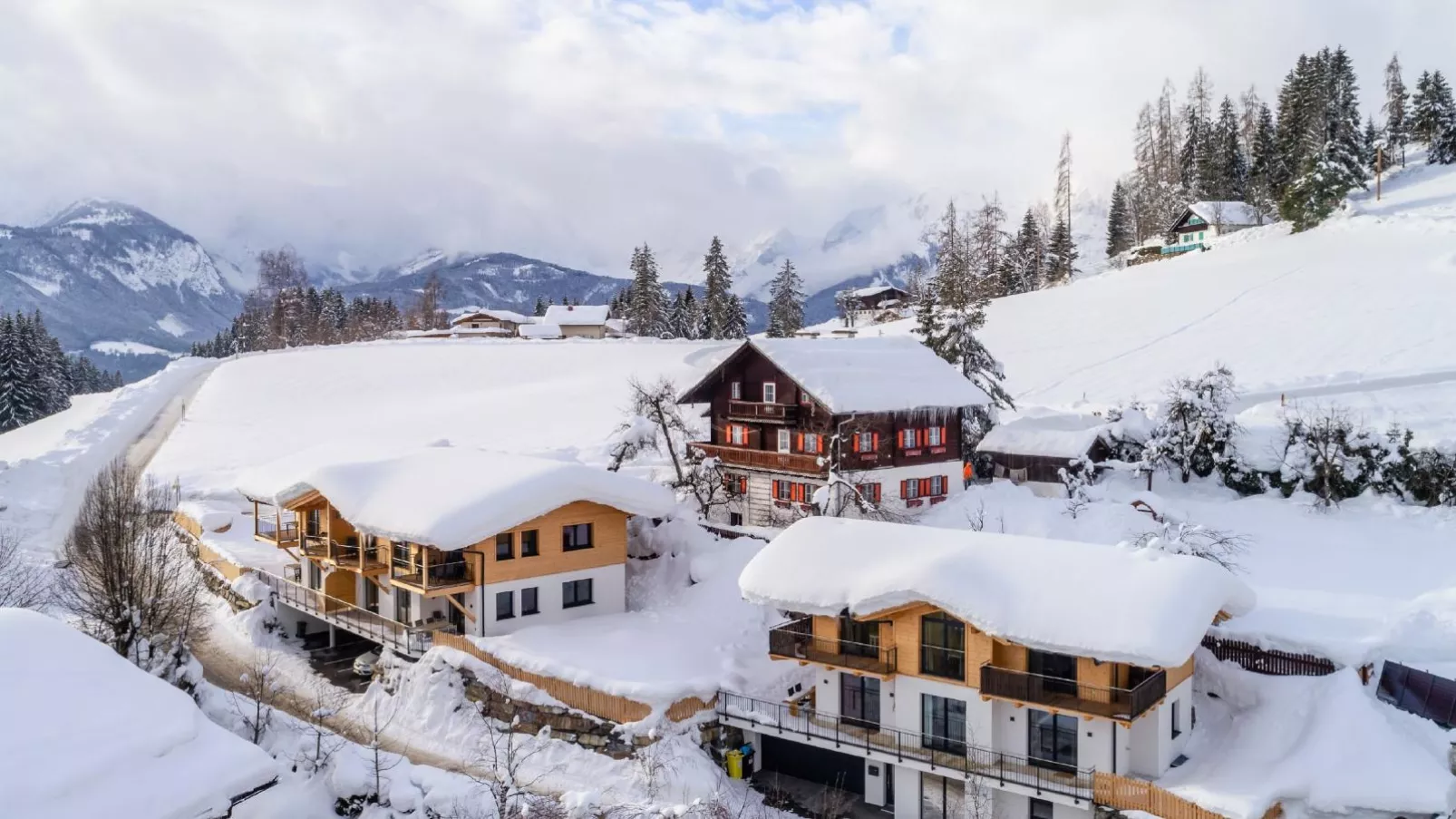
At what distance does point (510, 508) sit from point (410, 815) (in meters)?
10.6

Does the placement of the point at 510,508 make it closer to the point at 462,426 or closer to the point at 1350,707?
the point at 1350,707

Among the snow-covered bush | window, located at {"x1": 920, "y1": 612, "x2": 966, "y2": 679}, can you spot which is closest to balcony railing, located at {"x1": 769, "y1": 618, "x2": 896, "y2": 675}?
window, located at {"x1": 920, "y1": 612, "x2": 966, "y2": 679}

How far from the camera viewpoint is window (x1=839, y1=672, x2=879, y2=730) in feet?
85.2

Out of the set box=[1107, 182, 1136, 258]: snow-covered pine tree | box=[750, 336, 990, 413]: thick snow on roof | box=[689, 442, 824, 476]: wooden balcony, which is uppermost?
box=[1107, 182, 1136, 258]: snow-covered pine tree

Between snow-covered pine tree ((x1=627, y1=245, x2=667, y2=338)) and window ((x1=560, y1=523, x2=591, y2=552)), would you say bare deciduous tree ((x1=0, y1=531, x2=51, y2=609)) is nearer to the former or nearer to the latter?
window ((x1=560, y1=523, x2=591, y2=552))

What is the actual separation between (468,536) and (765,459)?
51.4 ft

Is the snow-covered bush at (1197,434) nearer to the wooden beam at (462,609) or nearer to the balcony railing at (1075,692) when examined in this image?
the balcony railing at (1075,692)

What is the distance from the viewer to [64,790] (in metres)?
15.3

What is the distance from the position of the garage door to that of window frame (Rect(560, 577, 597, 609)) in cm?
925

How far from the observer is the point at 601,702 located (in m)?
26.6

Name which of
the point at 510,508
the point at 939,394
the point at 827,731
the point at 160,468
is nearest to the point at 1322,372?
the point at 939,394

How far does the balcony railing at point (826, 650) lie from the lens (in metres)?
25.2

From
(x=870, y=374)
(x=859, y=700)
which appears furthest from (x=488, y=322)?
(x=859, y=700)

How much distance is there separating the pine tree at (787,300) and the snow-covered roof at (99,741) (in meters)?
83.9
